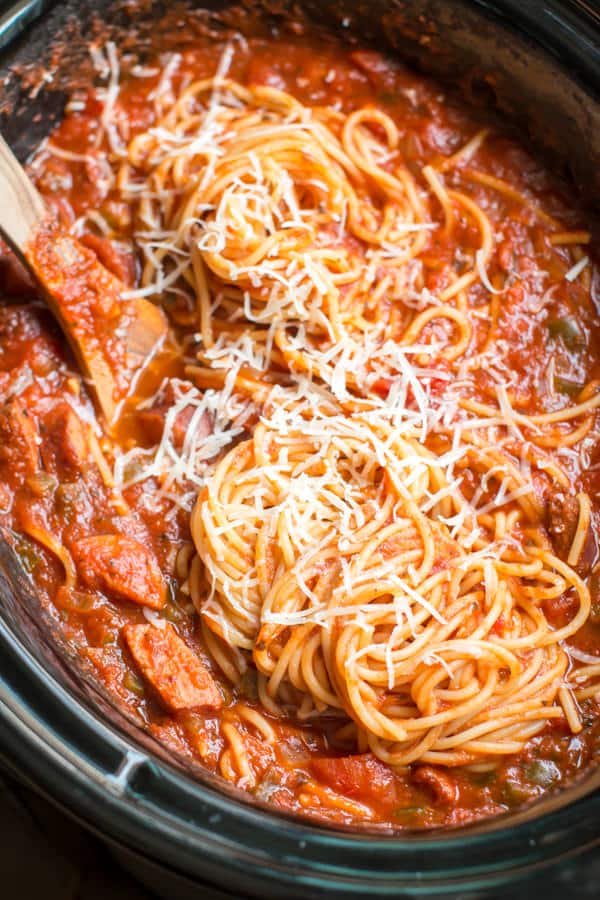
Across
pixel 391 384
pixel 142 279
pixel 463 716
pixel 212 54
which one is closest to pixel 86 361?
pixel 142 279

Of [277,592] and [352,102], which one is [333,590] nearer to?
[277,592]

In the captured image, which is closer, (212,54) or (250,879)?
(250,879)

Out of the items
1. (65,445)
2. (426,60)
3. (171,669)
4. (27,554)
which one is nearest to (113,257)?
(65,445)

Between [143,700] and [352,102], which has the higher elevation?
[352,102]

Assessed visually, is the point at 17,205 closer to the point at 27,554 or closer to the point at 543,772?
the point at 27,554

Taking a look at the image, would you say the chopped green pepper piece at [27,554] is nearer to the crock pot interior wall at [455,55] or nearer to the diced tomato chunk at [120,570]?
the diced tomato chunk at [120,570]

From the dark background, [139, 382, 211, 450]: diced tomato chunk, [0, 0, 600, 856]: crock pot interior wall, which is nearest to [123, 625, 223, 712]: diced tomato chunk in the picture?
the dark background

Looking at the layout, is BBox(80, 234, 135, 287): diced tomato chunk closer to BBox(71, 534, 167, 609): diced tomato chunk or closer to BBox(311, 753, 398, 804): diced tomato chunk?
BBox(71, 534, 167, 609): diced tomato chunk

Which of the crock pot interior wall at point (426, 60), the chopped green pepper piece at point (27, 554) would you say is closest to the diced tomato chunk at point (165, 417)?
the chopped green pepper piece at point (27, 554)
